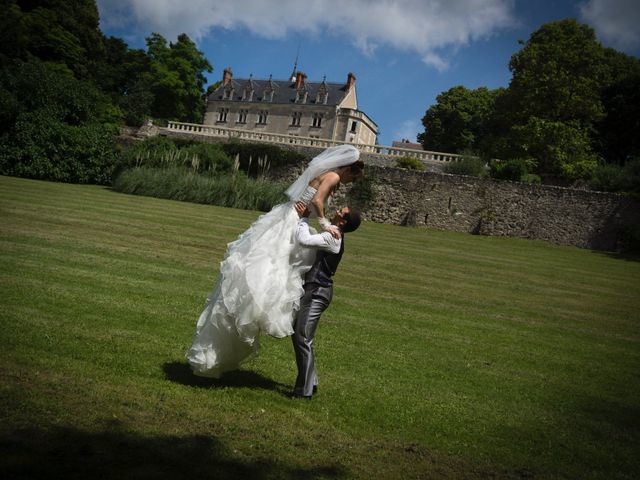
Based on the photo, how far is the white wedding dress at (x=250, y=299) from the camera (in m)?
4.45

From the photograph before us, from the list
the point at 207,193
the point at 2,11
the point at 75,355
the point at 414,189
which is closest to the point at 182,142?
the point at 207,193

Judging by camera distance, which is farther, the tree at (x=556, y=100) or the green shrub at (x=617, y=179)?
the tree at (x=556, y=100)

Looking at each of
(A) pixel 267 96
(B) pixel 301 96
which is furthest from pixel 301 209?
(A) pixel 267 96

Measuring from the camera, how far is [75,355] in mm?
4750

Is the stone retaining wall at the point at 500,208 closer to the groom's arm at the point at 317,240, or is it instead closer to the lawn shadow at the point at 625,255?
the lawn shadow at the point at 625,255

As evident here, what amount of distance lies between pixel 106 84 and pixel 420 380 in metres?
60.1

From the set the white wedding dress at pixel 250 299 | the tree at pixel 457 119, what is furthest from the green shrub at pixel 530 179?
the white wedding dress at pixel 250 299

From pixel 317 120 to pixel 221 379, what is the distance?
58319 millimetres

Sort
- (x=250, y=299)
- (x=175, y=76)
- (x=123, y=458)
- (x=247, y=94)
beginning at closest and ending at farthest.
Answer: (x=123, y=458) < (x=250, y=299) < (x=175, y=76) < (x=247, y=94)

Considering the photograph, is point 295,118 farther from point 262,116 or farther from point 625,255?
point 625,255

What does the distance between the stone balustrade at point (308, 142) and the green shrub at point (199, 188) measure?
11.5m

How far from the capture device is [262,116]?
2537 inches

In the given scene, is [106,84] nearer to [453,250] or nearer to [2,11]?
[2,11]

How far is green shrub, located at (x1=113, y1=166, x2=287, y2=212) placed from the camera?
26172mm
